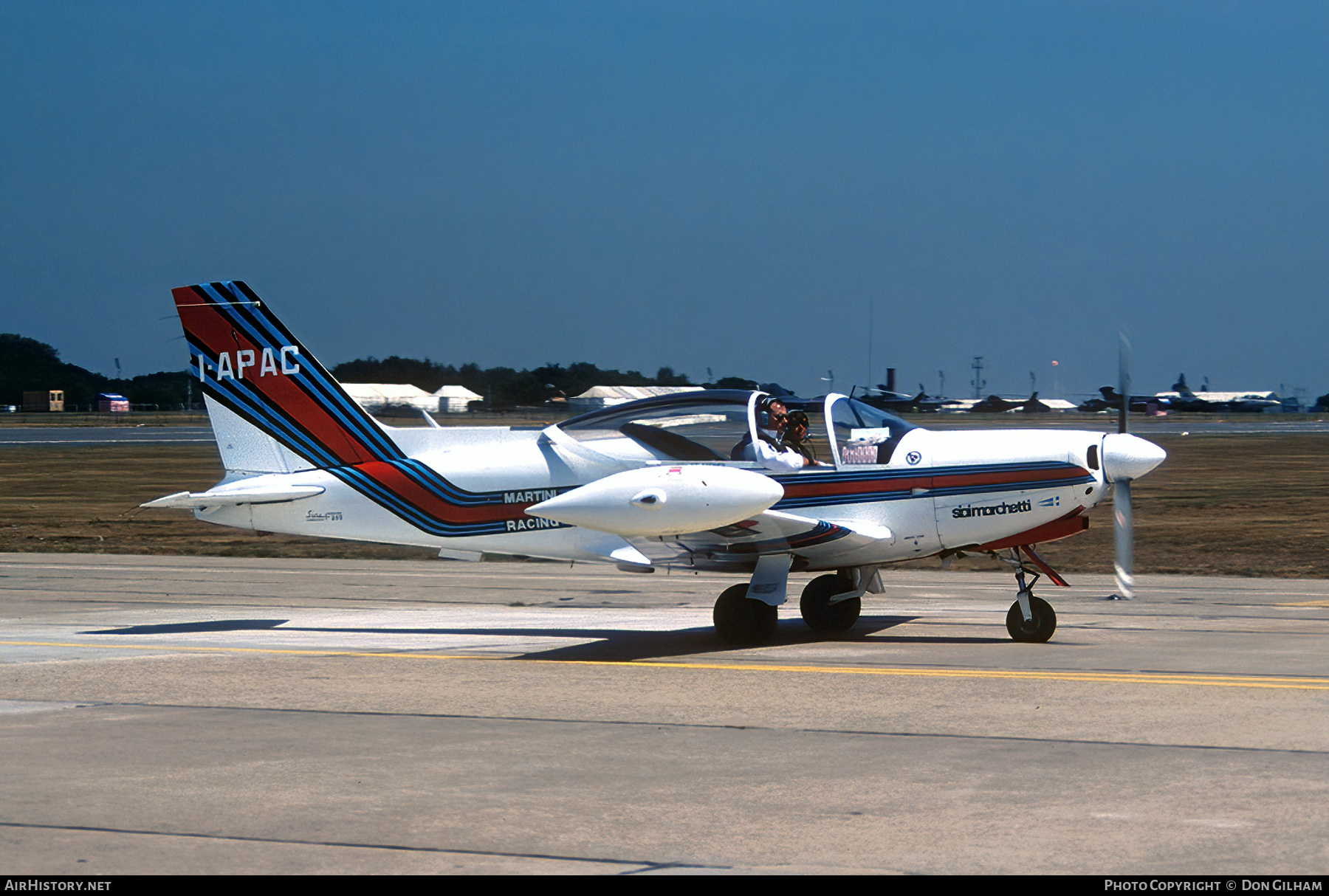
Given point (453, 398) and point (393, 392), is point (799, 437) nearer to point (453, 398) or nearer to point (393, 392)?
point (453, 398)

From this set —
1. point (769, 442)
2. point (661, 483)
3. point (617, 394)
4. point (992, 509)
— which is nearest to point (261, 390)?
point (617, 394)

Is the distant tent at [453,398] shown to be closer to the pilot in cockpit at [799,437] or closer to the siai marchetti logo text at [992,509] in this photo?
the pilot in cockpit at [799,437]

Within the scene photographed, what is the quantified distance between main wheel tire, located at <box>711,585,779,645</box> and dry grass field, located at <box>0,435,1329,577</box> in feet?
28.4

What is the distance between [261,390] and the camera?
14.2 m

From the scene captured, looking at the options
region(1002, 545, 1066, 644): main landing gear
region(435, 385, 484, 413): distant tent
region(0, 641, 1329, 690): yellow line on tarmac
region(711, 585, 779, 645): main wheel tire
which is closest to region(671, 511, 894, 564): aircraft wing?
region(711, 585, 779, 645): main wheel tire

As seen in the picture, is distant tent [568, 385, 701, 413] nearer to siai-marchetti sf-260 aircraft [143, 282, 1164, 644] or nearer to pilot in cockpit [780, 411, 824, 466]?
siai-marchetti sf-260 aircraft [143, 282, 1164, 644]

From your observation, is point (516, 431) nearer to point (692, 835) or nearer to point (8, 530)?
point (692, 835)

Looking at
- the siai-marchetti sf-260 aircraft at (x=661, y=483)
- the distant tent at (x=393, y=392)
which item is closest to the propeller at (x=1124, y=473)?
the siai-marchetti sf-260 aircraft at (x=661, y=483)

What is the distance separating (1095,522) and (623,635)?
16.7 m

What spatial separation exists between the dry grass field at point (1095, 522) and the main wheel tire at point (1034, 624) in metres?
7.86

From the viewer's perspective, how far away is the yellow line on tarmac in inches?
389

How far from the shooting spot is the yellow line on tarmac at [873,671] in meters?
9.88
